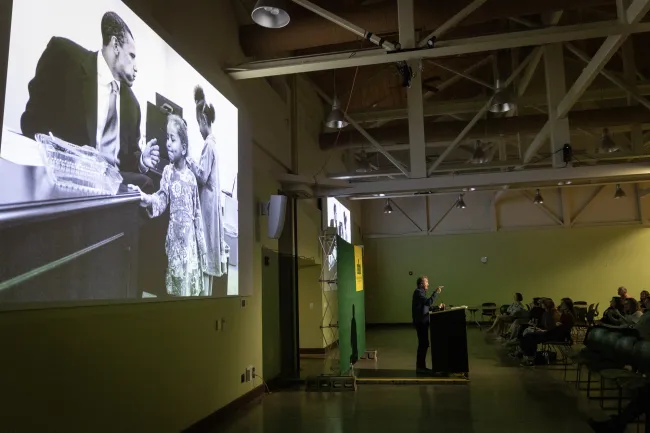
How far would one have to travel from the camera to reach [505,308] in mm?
13500

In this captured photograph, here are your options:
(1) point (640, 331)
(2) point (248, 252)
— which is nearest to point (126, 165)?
(2) point (248, 252)

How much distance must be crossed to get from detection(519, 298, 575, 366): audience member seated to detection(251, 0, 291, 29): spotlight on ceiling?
20.5 feet

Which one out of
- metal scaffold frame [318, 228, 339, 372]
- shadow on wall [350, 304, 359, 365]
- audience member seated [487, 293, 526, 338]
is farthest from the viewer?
audience member seated [487, 293, 526, 338]

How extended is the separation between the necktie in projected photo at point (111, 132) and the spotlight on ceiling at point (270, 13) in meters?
1.34

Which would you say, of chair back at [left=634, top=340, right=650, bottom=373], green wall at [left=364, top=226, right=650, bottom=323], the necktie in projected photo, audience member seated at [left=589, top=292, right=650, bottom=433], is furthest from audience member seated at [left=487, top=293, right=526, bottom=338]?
Answer: the necktie in projected photo

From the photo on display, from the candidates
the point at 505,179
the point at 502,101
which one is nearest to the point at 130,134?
the point at 502,101

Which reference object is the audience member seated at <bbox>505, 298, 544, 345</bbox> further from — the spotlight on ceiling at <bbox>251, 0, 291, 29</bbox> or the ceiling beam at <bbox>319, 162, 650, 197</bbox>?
the spotlight on ceiling at <bbox>251, 0, 291, 29</bbox>

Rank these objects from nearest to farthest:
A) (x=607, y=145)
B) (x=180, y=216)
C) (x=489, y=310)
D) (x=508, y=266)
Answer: (x=180, y=216) < (x=607, y=145) < (x=489, y=310) < (x=508, y=266)

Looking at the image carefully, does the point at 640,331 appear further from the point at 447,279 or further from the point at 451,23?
the point at 447,279

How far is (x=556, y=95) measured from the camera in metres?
8.16

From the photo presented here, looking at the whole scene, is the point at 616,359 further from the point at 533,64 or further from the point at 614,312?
the point at 533,64

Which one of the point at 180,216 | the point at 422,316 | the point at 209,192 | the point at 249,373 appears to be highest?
the point at 209,192

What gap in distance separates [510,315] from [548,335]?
3.53 meters

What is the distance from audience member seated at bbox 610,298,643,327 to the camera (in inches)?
308
